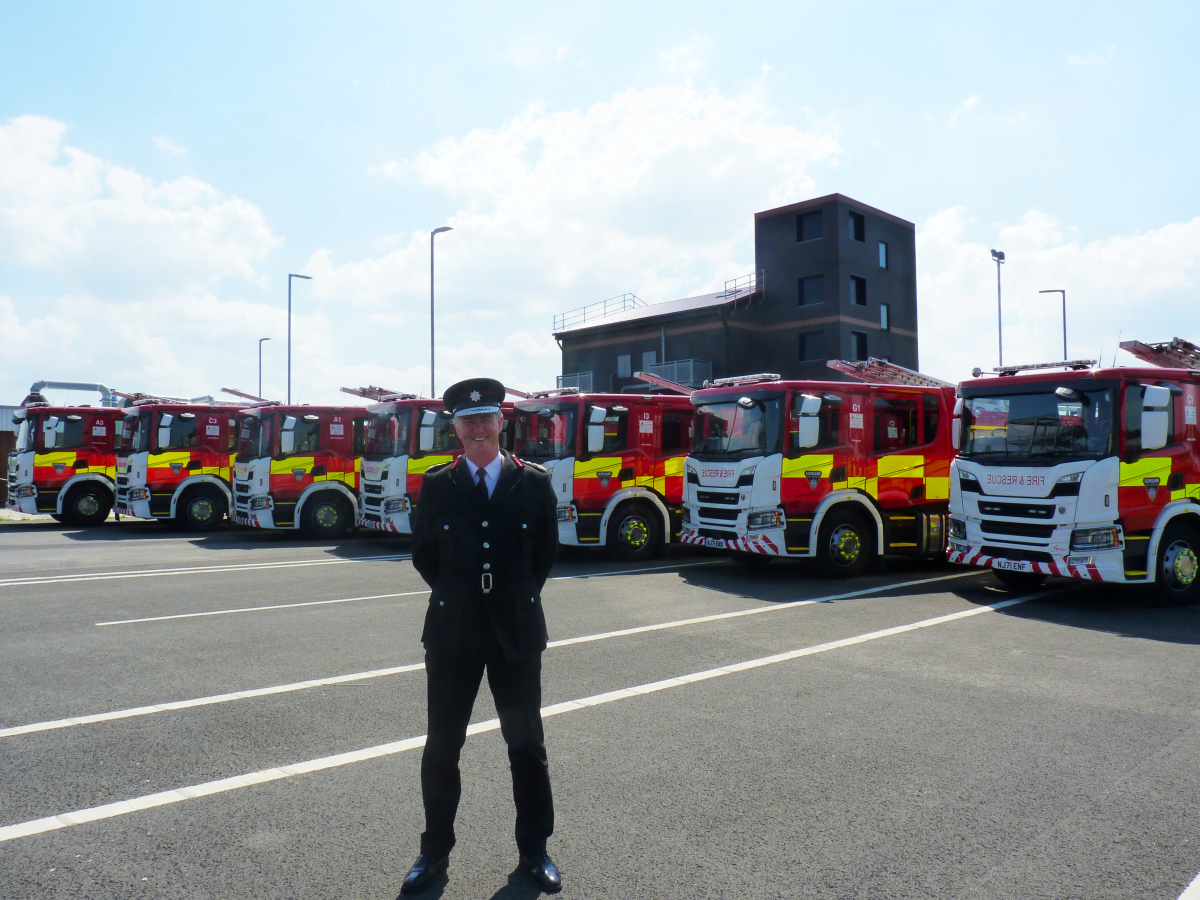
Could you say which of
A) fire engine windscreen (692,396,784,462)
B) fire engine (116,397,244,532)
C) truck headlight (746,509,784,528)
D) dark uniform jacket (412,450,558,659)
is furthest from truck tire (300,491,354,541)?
dark uniform jacket (412,450,558,659)

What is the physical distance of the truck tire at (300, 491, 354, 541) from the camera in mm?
17375

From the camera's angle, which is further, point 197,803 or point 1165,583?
point 1165,583

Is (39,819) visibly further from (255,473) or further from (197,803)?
(255,473)

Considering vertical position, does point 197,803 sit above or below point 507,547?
below

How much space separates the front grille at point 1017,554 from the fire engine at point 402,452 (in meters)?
7.72

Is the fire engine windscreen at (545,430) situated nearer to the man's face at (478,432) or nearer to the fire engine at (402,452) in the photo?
the fire engine at (402,452)

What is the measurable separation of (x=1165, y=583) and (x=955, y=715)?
5516 millimetres

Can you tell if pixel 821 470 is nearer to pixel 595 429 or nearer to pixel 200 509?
pixel 595 429

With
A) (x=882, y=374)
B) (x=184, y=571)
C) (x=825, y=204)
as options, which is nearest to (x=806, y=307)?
(x=825, y=204)

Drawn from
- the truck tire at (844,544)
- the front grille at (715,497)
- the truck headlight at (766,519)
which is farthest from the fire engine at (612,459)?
the truck tire at (844,544)

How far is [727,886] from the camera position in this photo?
317cm

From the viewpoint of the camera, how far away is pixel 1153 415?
9039 millimetres

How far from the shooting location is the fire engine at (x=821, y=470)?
11.1 m

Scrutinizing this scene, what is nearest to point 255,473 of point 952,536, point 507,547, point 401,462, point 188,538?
point 188,538
